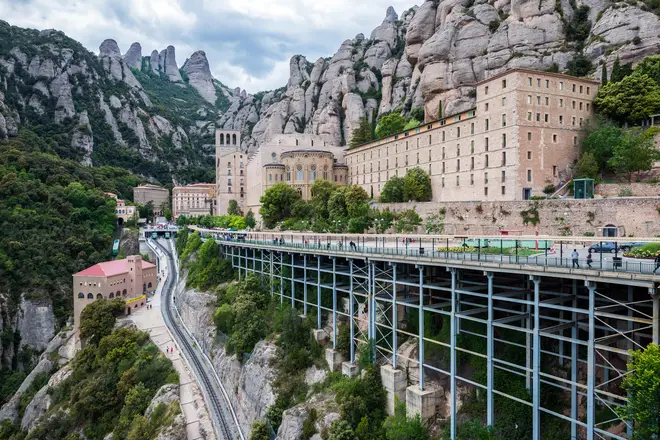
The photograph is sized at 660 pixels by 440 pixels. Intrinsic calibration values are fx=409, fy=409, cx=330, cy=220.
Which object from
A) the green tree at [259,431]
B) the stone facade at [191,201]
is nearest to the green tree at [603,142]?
the green tree at [259,431]

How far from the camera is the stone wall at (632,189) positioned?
33.6 m

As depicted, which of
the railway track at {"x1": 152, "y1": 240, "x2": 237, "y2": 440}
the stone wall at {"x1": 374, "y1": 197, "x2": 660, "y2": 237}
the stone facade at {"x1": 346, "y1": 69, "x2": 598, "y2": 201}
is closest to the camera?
the railway track at {"x1": 152, "y1": 240, "x2": 237, "y2": 440}

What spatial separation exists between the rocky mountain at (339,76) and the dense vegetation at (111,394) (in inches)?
2197

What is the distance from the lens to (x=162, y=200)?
416 feet

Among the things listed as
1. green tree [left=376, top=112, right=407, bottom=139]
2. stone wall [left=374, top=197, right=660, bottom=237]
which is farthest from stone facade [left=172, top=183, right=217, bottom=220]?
stone wall [left=374, top=197, right=660, bottom=237]

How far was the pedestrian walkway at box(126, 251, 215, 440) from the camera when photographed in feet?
88.8

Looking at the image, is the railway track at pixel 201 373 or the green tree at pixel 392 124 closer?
the railway track at pixel 201 373

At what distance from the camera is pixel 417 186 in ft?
173

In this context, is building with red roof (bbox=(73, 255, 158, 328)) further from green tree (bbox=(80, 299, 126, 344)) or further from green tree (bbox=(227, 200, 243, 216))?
green tree (bbox=(227, 200, 243, 216))

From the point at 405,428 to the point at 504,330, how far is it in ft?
21.3

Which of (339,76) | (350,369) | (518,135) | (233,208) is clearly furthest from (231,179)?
(350,369)

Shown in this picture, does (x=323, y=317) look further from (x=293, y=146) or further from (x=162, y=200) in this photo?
(x=162, y=200)

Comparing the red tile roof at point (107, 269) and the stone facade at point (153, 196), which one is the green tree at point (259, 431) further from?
the stone facade at point (153, 196)

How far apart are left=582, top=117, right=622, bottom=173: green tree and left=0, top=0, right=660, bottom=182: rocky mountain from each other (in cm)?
1527
